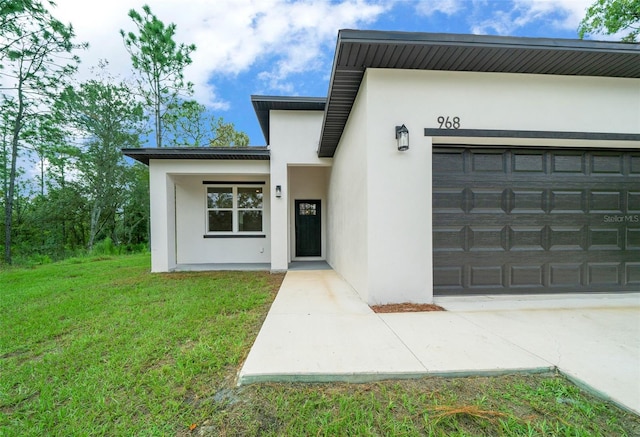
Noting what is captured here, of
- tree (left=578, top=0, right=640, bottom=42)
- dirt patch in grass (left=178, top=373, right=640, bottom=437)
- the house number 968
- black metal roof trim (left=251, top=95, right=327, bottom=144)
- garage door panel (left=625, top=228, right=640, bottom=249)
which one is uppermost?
tree (left=578, top=0, right=640, bottom=42)

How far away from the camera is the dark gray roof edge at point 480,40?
10.1ft

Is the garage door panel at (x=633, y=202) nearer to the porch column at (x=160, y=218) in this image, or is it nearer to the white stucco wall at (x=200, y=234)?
the white stucco wall at (x=200, y=234)

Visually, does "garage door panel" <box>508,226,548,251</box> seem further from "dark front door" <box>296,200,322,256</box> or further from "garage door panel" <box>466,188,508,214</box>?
"dark front door" <box>296,200,322,256</box>

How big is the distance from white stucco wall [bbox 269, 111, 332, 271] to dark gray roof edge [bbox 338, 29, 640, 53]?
3932mm

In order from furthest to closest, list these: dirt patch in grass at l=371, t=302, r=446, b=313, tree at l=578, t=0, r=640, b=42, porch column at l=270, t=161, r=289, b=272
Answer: tree at l=578, t=0, r=640, b=42 < porch column at l=270, t=161, r=289, b=272 < dirt patch in grass at l=371, t=302, r=446, b=313

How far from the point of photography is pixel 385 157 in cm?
367

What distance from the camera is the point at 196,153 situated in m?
6.68

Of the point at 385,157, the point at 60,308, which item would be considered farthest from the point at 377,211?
the point at 60,308

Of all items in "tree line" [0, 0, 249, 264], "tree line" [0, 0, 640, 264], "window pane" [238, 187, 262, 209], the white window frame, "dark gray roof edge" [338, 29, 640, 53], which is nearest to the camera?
"dark gray roof edge" [338, 29, 640, 53]

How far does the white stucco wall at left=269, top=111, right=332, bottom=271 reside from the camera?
6.89 m

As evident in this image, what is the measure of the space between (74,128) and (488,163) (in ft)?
52.1

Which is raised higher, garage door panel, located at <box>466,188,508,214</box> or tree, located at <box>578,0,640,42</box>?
tree, located at <box>578,0,640,42</box>

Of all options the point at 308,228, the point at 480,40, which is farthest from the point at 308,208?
the point at 480,40

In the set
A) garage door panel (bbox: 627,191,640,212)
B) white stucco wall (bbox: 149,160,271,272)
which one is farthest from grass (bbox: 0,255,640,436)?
white stucco wall (bbox: 149,160,271,272)
